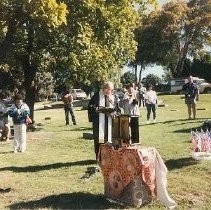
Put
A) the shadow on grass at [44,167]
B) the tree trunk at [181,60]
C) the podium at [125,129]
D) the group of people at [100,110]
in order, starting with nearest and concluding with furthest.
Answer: the podium at [125,129], the group of people at [100,110], the shadow on grass at [44,167], the tree trunk at [181,60]

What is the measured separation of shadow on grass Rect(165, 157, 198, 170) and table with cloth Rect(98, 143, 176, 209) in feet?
10.8

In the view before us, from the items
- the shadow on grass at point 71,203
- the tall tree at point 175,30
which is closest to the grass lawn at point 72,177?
the shadow on grass at point 71,203

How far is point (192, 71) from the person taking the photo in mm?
79438

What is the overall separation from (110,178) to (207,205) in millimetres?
1790

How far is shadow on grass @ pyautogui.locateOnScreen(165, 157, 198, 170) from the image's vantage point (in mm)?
13358

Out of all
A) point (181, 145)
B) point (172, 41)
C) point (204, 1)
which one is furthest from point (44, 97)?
point (181, 145)

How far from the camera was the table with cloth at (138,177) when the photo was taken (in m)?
9.75

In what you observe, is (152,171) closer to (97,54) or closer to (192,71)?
(97,54)

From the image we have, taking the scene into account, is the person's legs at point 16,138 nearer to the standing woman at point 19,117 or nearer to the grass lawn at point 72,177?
the standing woman at point 19,117

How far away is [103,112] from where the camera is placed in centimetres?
1269

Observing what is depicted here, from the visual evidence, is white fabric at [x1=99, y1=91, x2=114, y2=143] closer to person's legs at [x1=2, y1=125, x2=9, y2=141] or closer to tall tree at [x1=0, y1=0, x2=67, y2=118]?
tall tree at [x1=0, y1=0, x2=67, y2=118]

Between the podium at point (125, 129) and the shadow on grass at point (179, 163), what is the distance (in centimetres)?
259

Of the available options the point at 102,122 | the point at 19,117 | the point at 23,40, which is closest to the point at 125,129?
the point at 102,122

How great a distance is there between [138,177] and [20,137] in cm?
869
